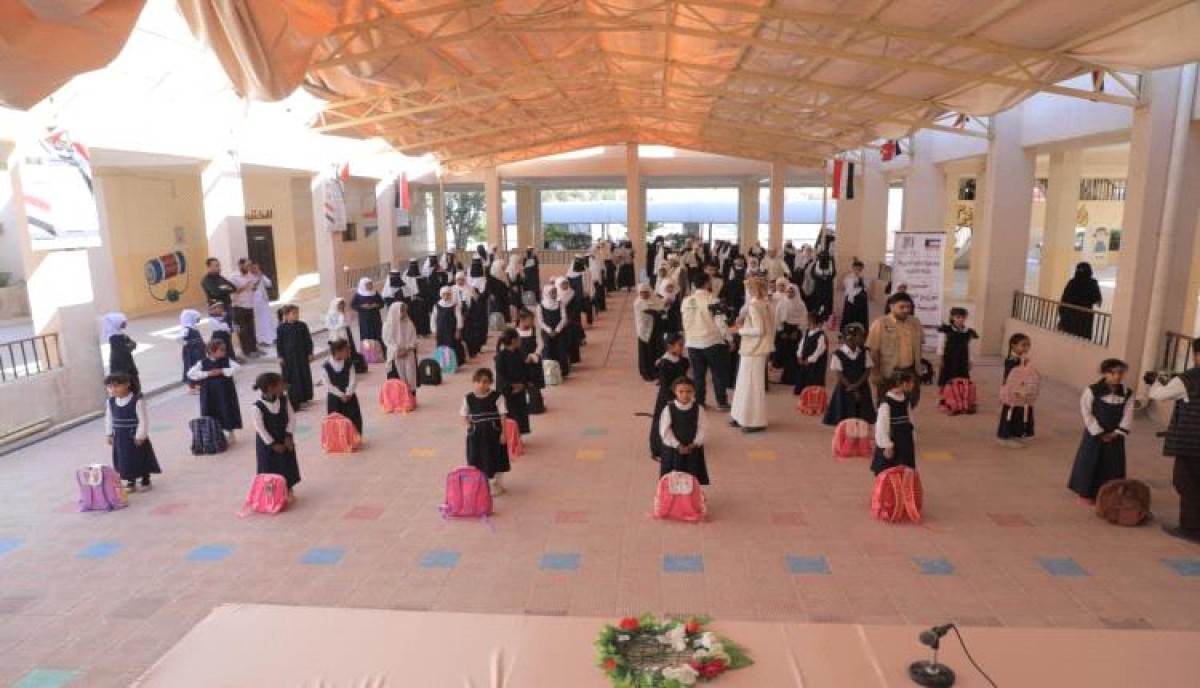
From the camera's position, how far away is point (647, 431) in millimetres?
9008

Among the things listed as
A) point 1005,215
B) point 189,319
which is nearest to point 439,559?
point 189,319

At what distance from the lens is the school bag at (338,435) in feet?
27.5

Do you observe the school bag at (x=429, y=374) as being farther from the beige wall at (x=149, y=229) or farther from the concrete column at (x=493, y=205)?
the concrete column at (x=493, y=205)

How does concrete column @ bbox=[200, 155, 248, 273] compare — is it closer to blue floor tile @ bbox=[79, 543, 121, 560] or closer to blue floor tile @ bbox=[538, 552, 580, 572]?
blue floor tile @ bbox=[79, 543, 121, 560]

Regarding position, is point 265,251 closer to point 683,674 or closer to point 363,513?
point 363,513

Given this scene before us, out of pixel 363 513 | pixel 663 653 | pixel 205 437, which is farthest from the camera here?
pixel 205 437

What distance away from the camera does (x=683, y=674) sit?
3.56m

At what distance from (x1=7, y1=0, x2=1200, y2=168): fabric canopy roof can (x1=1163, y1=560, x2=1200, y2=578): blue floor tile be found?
413 centimetres

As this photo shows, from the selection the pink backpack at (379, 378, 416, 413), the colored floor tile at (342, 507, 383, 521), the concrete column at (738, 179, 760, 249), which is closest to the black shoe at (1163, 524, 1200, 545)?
the colored floor tile at (342, 507, 383, 521)

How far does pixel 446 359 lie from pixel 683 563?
7.26 m

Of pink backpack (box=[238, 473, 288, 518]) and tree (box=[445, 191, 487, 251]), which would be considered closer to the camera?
pink backpack (box=[238, 473, 288, 518])

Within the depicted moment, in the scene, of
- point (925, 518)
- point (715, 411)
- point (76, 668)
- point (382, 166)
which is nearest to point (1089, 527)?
point (925, 518)

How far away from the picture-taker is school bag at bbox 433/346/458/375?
480 inches

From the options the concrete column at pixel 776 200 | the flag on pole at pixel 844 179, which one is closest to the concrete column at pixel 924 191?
the flag on pole at pixel 844 179
